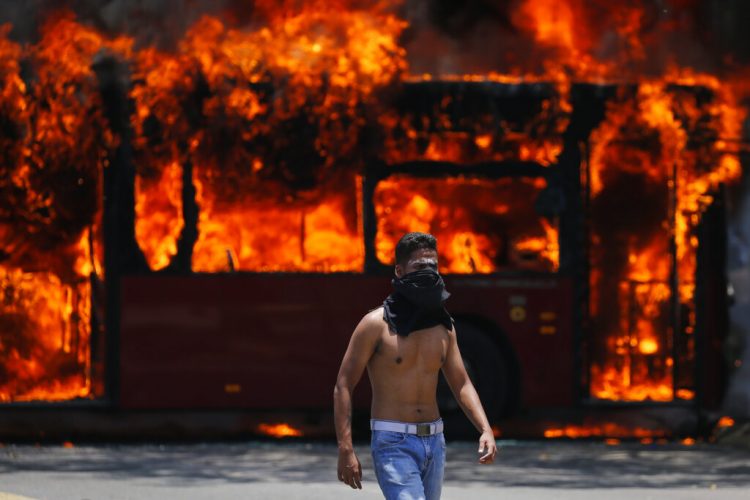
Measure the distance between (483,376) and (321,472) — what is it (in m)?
2.91

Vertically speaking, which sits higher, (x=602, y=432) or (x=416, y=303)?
(x=416, y=303)

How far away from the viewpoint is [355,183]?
15945 mm

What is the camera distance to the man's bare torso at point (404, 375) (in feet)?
23.1

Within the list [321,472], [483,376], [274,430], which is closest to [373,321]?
[321,472]

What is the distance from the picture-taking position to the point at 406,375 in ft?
23.2

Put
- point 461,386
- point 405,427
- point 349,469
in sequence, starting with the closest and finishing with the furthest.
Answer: point 349,469 → point 405,427 → point 461,386

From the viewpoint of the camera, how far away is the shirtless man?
6.96 metres

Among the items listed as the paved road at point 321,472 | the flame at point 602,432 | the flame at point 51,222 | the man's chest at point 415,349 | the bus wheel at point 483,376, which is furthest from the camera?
the flame at point 602,432

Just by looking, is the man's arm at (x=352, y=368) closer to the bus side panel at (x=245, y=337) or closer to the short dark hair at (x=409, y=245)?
the short dark hair at (x=409, y=245)

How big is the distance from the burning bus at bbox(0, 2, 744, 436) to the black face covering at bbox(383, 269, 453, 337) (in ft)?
28.4

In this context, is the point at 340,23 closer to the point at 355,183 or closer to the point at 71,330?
the point at 355,183

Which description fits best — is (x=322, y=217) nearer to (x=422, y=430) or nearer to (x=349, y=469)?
(x=422, y=430)

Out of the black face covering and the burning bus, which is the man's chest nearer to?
the black face covering

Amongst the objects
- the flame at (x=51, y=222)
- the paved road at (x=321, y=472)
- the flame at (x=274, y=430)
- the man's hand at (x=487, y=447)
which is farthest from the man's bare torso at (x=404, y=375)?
the flame at (x=274, y=430)
